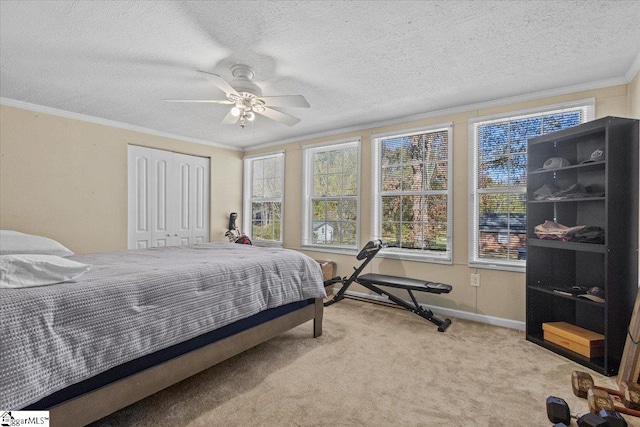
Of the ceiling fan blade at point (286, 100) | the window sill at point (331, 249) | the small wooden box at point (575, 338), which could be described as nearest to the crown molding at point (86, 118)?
the window sill at point (331, 249)

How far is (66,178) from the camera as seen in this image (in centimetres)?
383

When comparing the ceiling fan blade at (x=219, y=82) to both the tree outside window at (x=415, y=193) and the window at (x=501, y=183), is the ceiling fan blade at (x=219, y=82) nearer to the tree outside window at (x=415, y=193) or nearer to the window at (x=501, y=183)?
the tree outside window at (x=415, y=193)

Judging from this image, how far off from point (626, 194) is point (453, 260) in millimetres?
1659

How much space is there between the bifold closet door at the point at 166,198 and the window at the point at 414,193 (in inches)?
117

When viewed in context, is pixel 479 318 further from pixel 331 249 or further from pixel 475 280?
pixel 331 249

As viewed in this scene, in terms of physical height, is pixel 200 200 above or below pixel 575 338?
above

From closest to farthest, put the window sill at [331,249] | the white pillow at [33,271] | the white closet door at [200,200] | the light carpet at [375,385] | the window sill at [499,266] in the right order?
the white pillow at [33,271] → the light carpet at [375,385] → the window sill at [499,266] → the window sill at [331,249] → the white closet door at [200,200]

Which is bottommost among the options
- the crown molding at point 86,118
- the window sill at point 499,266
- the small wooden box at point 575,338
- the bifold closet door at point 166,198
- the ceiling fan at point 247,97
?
the small wooden box at point 575,338

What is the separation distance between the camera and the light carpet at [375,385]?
71.9 inches

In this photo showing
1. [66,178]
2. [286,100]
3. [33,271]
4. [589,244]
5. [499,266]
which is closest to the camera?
[33,271]

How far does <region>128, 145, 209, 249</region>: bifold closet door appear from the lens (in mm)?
4512

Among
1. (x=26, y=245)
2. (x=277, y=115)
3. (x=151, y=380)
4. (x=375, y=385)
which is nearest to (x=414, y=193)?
(x=277, y=115)

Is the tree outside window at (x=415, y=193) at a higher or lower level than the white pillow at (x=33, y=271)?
higher

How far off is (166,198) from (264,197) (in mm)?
1634
